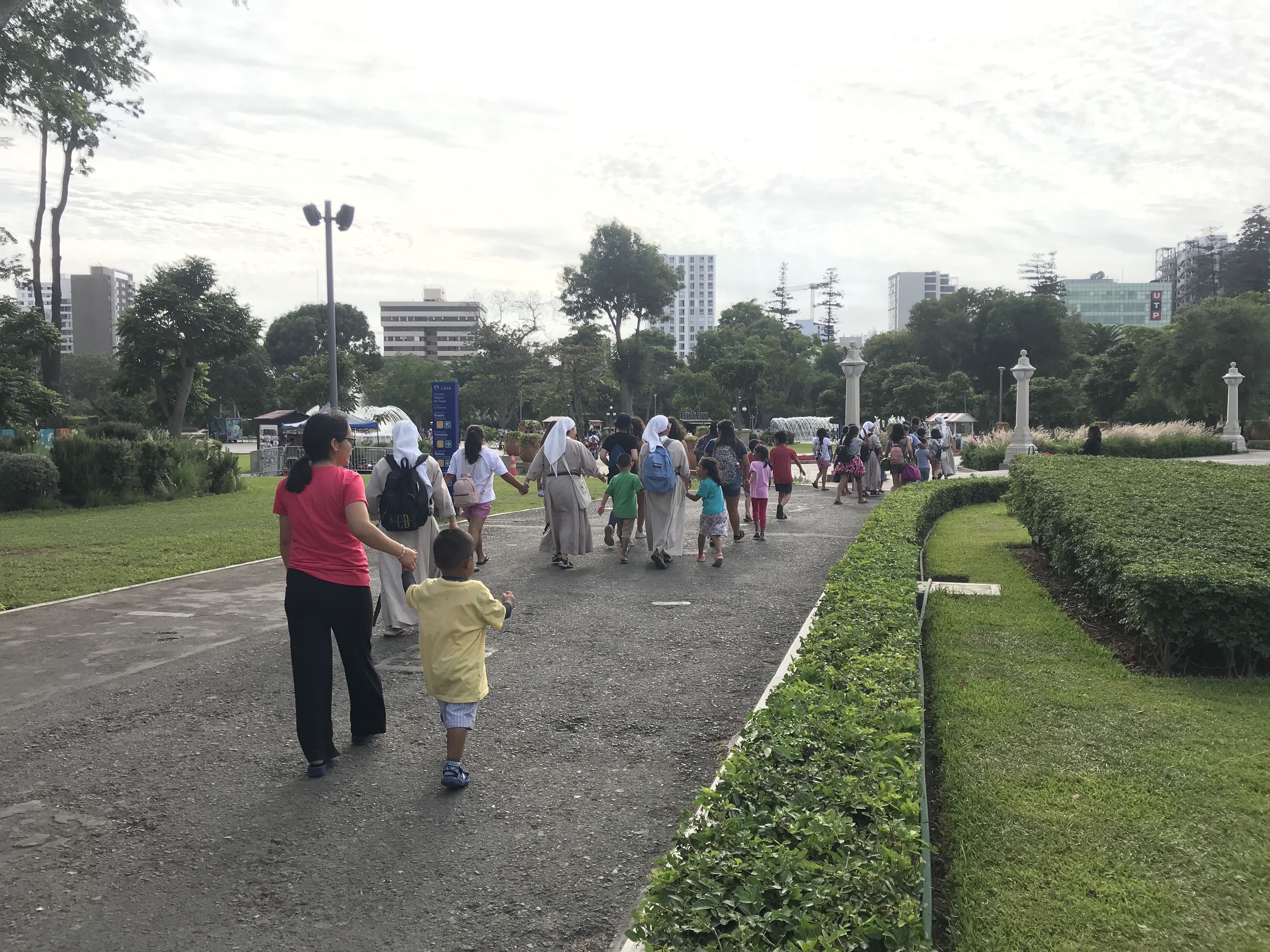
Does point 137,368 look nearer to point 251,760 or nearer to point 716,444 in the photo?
point 716,444

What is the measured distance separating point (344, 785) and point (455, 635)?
874 millimetres

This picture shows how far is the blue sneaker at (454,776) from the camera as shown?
14.5ft

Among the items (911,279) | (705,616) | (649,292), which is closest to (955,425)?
(649,292)

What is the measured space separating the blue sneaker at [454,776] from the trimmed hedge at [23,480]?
17.5 metres

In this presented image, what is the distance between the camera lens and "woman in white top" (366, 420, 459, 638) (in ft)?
23.0

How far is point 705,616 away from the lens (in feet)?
27.3

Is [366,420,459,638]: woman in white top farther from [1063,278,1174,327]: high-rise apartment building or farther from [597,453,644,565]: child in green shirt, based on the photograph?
[1063,278,1174,327]: high-rise apartment building

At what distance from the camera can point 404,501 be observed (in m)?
6.86

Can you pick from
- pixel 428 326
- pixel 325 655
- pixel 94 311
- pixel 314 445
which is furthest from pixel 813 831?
pixel 428 326

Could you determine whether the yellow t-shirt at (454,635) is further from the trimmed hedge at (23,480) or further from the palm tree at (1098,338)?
the palm tree at (1098,338)

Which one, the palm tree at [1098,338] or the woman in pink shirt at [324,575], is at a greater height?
the palm tree at [1098,338]

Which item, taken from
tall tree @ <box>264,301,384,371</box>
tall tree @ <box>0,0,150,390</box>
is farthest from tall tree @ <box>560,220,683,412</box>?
tall tree @ <box>0,0,150,390</box>

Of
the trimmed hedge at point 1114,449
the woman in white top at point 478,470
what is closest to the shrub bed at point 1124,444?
the trimmed hedge at point 1114,449

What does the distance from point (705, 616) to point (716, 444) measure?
4.64 metres
